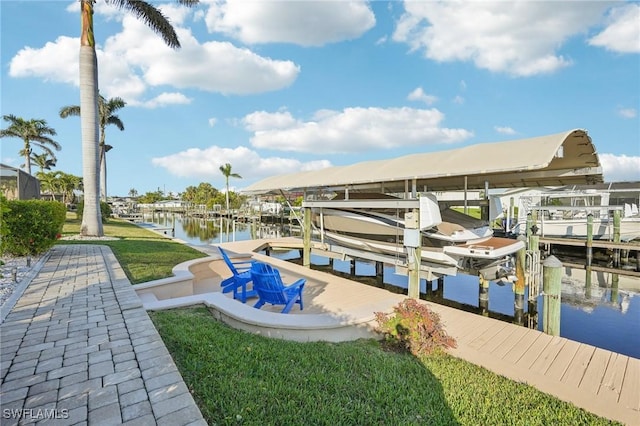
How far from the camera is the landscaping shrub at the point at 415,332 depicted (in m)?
4.20

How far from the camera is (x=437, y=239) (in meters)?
7.79

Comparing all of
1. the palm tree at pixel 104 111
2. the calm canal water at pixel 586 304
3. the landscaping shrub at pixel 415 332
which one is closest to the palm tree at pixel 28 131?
the palm tree at pixel 104 111

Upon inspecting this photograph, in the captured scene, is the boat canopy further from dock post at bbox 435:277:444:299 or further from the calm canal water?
the calm canal water

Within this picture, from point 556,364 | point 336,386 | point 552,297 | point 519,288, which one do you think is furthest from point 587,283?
point 336,386

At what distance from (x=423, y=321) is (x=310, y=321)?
164 centimetres

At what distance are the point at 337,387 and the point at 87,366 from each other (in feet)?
7.38

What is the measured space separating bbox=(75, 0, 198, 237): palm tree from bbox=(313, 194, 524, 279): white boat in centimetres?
935

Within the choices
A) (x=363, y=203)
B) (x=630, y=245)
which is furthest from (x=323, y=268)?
(x=630, y=245)

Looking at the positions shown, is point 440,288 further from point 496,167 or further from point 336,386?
point 336,386

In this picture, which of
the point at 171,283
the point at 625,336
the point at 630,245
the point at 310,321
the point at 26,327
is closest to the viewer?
the point at 26,327

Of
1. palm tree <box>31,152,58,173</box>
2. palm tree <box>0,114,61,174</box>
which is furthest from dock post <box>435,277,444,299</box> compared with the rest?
palm tree <box>31,152,58,173</box>

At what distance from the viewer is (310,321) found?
4.79 meters

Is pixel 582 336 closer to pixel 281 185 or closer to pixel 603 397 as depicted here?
pixel 603 397

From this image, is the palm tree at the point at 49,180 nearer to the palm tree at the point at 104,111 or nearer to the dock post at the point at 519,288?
the palm tree at the point at 104,111
